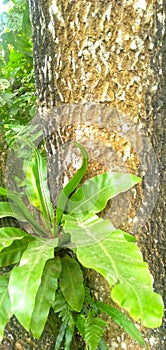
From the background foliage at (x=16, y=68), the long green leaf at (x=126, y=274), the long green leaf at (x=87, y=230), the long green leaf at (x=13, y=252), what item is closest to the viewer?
the long green leaf at (x=126, y=274)

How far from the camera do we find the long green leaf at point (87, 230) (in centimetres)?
86

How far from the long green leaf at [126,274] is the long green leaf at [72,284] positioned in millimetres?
180

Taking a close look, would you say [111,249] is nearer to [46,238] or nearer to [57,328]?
[46,238]

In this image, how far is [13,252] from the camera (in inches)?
38.3

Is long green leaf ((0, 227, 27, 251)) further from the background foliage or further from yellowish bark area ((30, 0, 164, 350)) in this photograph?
the background foliage

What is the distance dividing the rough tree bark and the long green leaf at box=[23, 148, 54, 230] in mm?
89

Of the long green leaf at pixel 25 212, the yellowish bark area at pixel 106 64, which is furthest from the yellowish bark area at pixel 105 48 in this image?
the long green leaf at pixel 25 212

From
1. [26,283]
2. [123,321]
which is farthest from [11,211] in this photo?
[123,321]

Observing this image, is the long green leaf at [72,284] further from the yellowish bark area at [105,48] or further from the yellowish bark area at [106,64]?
the yellowish bark area at [105,48]

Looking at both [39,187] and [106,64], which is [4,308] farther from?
[106,64]

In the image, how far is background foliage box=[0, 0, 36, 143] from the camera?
4.75ft

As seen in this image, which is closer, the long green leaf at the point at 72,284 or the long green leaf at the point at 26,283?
the long green leaf at the point at 26,283

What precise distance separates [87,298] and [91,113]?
19.0 inches

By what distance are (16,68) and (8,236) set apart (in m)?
1.27
